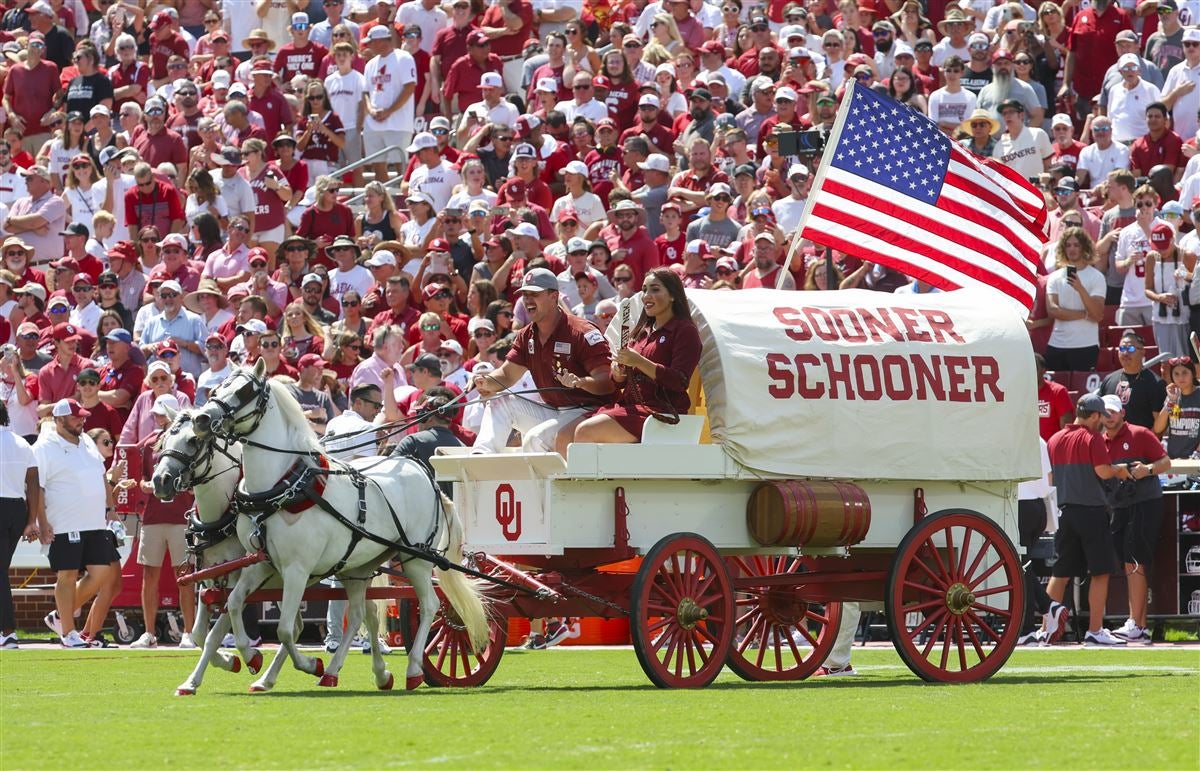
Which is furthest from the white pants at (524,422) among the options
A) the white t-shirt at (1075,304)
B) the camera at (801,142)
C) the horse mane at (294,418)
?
the white t-shirt at (1075,304)

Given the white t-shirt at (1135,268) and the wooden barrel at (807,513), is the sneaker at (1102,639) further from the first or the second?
the wooden barrel at (807,513)

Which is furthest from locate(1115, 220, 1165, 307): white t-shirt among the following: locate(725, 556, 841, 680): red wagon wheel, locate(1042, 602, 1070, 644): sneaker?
locate(725, 556, 841, 680): red wagon wheel

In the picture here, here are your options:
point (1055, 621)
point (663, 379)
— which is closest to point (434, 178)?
point (1055, 621)

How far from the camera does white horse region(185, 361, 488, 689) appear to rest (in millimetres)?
12500

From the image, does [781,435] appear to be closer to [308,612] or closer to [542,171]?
[308,612]

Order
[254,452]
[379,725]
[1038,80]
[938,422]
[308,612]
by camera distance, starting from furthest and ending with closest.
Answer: [1038,80] < [308,612] < [938,422] < [254,452] < [379,725]

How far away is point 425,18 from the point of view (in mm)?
28703

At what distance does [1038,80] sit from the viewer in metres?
24.2

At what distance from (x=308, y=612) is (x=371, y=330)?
363 centimetres

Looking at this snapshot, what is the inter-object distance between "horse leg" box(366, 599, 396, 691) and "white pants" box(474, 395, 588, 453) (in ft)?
4.17

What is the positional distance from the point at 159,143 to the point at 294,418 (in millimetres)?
15867

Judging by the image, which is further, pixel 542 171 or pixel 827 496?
pixel 542 171

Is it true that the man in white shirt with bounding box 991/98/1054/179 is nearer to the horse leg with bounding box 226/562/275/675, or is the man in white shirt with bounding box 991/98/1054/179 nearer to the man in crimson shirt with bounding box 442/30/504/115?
the man in crimson shirt with bounding box 442/30/504/115

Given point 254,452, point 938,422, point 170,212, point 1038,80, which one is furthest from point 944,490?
point 170,212
